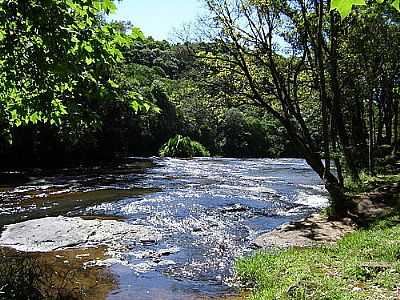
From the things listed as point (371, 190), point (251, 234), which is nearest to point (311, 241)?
point (251, 234)

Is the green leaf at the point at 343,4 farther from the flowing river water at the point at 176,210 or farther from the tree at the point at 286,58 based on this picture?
the tree at the point at 286,58

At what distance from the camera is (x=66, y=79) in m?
5.17

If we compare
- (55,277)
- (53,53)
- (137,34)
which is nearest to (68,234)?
(55,277)

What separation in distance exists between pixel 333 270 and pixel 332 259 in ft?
3.24

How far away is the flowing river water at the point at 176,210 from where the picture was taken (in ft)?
34.8

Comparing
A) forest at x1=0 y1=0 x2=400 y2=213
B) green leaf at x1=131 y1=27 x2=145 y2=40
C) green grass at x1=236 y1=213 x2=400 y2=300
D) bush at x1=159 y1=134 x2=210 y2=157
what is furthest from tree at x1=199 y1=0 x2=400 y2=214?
bush at x1=159 y1=134 x2=210 y2=157

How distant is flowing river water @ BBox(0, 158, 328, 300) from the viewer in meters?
10.6

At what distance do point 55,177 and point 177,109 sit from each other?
162 feet

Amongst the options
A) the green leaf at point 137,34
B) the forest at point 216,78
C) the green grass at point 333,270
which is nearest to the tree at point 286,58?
the forest at point 216,78

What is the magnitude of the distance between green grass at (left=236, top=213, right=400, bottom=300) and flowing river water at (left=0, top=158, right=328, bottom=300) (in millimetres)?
766

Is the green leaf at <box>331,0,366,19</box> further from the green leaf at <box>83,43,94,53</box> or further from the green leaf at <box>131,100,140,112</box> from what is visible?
the green leaf at <box>131,100,140,112</box>

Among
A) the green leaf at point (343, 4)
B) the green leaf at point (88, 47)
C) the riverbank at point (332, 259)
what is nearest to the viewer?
the green leaf at point (343, 4)

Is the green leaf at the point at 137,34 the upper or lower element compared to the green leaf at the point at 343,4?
upper

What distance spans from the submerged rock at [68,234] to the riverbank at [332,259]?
13.5ft
